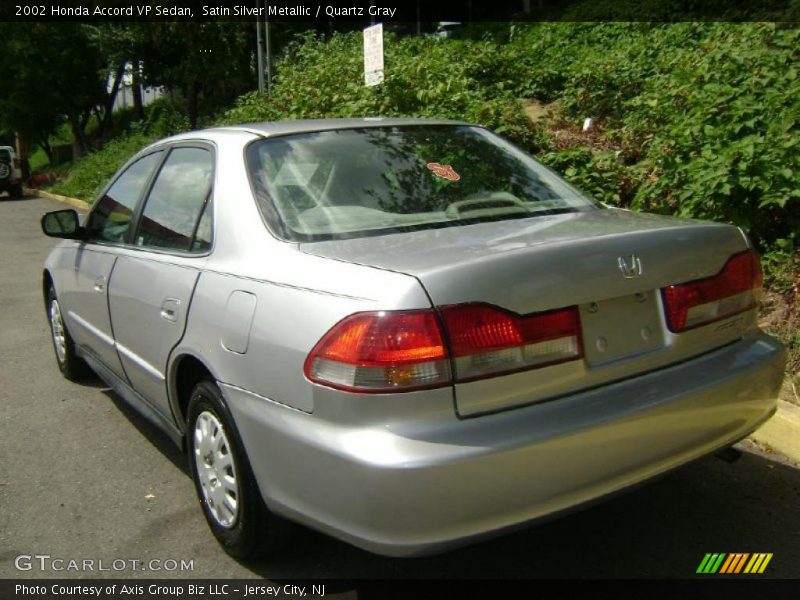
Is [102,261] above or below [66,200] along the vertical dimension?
above

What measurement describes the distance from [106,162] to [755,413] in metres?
23.1

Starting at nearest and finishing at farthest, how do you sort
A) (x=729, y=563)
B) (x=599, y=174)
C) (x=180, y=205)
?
(x=729, y=563)
(x=180, y=205)
(x=599, y=174)

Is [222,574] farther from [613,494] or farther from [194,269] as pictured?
[613,494]

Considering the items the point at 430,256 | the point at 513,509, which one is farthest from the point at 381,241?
the point at 513,509

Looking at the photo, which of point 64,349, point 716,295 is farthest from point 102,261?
point 716,295

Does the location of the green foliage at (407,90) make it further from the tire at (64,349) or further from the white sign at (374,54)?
the tire at (64,349)

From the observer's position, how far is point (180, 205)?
3.50 m

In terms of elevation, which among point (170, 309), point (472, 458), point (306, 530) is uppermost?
point (170, 309)

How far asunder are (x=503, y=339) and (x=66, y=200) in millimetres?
23255

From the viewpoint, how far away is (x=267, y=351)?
250 cm

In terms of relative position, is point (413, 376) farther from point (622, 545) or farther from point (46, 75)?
point (46, 75)

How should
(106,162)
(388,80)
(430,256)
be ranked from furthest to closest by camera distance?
(106,162) < (388,80) < (430,256)

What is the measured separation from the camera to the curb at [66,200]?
66.0 ft

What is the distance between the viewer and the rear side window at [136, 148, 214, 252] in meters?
3.25
